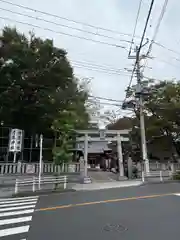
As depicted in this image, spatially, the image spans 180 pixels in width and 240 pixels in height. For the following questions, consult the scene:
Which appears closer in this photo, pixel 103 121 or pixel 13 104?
pixel 13 104

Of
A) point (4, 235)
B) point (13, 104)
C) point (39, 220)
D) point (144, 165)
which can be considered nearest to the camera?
point (4, 235)

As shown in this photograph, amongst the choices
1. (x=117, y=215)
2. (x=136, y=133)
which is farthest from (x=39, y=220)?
(x=136, y=133)

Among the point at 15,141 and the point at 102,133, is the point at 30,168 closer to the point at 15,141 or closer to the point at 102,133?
the point at 15,141

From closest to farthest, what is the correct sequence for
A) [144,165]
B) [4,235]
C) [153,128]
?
[4,235] → [144,165] → [153,128]

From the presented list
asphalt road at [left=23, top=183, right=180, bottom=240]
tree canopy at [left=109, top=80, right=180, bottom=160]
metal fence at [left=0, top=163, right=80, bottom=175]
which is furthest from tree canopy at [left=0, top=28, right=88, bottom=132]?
asphalt road at [left=23, top=183, right=180, bottom=240]

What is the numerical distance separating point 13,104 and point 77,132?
525cm

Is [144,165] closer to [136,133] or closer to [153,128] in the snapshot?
[153,128]

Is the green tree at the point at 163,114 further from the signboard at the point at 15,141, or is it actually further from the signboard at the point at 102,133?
the signboard at the point at 15,141

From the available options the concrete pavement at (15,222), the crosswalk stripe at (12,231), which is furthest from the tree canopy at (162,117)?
the crosswalk stripe at (12,231)

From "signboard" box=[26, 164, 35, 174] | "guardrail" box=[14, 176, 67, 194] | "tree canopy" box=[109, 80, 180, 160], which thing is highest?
"tree canopy" box=[109, 80, 180, 160]

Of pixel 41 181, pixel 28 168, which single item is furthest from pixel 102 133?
pixel 41 181

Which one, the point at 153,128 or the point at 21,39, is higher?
the point at 21,39

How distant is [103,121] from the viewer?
133ft

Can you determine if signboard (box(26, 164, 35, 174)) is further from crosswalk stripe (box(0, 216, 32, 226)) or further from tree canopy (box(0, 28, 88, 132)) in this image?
crosswalk stripe (box(0, 216, 32, 226))
